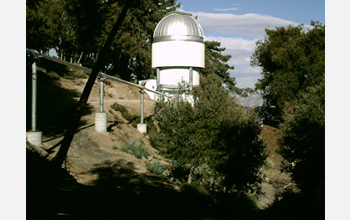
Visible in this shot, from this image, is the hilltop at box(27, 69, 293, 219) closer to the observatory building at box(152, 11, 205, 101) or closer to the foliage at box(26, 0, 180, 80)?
the observatory building at box(152, 11, 205, 101)

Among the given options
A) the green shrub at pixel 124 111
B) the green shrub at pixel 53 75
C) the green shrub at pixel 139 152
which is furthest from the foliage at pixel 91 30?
the green shrub at pixel 139 152

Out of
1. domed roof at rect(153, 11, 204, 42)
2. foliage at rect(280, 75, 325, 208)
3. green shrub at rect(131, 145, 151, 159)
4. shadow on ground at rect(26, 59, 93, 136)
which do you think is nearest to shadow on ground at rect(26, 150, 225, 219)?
green shrub at rect(131, 145, 151, 159)

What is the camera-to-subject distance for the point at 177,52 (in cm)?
2489

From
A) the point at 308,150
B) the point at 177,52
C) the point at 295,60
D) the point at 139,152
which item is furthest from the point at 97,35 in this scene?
the point at 295,60

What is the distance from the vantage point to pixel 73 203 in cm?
720

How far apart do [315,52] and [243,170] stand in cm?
2259

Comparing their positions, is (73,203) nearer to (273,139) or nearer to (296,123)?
(296,123)

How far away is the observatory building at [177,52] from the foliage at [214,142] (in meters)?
8.37

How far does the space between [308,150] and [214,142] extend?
4957mm

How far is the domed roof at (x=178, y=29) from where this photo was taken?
2494 centimetres

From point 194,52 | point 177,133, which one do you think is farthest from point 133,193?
point 194,52

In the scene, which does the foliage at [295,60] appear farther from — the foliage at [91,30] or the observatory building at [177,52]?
the foliage at [91,30]

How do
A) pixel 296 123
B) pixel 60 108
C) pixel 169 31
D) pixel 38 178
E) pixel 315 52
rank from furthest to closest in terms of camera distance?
pixel 315 52, pixel 169 31, pixel 60 108, pixel 296 123, pixel 38 178

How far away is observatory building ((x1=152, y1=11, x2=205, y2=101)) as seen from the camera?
81.7ft
